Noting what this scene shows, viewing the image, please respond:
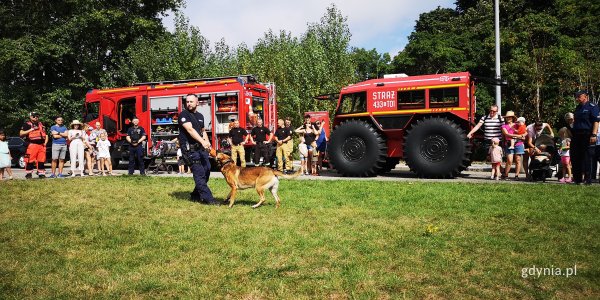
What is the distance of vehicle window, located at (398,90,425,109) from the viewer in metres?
12.7

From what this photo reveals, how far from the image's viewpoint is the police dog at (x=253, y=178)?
7953mm

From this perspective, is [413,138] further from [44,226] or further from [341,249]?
[44,226]

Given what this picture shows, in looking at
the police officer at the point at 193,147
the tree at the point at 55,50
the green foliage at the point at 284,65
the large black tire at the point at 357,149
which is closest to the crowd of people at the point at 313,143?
the police officer at the point at 193,147

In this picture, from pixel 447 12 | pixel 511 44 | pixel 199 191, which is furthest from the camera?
pixel 447 12

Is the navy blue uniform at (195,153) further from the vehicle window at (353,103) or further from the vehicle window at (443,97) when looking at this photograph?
the vehicle window at (443,97)

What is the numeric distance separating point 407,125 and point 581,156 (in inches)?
167

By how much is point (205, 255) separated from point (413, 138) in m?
8.74

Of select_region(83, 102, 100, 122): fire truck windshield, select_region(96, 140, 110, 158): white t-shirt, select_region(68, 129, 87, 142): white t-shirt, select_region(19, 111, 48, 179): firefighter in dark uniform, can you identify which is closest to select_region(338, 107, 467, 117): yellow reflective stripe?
select_region(96, 140, 110, 158): white t-shirt

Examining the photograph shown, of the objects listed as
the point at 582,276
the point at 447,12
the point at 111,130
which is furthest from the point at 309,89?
the point at 447,12

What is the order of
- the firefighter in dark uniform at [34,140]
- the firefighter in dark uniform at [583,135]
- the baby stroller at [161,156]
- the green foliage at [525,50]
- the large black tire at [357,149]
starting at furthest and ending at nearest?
the green foliage at [525,50] < the baby stroller at [161,156] < the firefighter in dark uniform at [34,140] < the large black tire at [357,149] < the firefighter in dark uniform at [583,135]

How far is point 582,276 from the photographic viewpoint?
406cm

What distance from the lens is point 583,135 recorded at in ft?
34.1

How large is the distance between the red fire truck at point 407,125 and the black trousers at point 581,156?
2.38 meters

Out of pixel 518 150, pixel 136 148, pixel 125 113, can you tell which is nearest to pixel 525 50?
pixel 518 150
